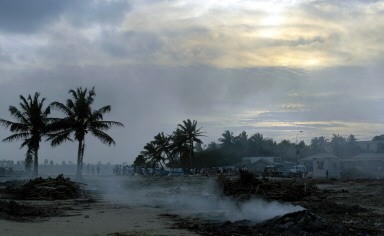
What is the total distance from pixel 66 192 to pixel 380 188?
18753 mm

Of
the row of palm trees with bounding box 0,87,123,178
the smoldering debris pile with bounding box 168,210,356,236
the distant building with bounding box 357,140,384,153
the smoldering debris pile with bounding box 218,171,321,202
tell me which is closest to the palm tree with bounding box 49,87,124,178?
the row of palm trees with bounding box 0,87,123,178

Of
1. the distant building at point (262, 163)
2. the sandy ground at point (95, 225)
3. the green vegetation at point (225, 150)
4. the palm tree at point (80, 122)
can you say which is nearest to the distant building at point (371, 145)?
the green vegetation at point (225, 150)

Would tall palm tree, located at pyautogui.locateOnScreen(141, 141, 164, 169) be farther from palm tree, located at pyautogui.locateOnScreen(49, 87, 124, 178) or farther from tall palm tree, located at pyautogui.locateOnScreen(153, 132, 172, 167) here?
palm tree, located at pyautogui.locateOnScreen(49, 87, 124, 178)

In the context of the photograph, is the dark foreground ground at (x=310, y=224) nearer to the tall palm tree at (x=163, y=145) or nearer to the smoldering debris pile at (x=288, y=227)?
the smoldering debris pile at (x=288, y=227)

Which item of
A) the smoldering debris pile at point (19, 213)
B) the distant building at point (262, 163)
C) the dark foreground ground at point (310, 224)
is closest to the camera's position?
the dark foreground ground at point (310, 224)

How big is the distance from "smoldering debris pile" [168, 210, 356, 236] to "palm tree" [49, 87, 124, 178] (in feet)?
97.3

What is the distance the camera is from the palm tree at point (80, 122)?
40.7 metres

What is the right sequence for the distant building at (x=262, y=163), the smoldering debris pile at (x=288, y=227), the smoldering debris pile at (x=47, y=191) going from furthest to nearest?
the distant building at (x=262, y=163)
the smoldering debris pile at (x=47, y=191)
the smoldering debris pile at (x=288, y=227)

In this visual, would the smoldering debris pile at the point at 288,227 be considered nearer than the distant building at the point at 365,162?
Yes

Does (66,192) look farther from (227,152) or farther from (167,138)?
(227,152)

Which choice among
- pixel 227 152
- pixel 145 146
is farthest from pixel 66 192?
pixel 227 152

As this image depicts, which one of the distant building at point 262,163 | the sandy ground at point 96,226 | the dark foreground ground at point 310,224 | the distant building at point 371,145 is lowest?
A: the sandy ground at point 96,226

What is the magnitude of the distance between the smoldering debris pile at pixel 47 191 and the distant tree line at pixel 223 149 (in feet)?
126

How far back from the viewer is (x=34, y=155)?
4194cm
